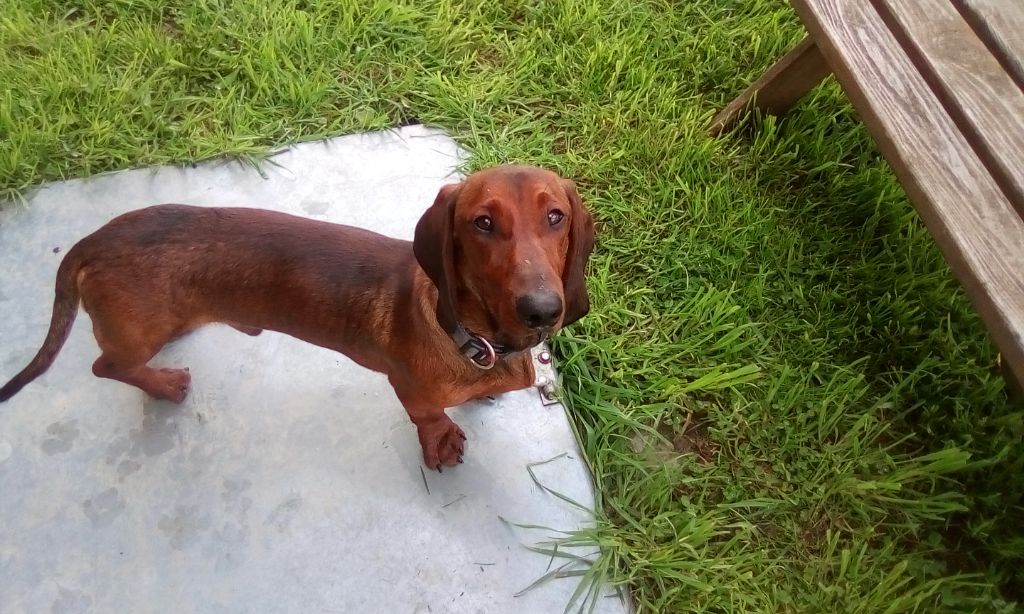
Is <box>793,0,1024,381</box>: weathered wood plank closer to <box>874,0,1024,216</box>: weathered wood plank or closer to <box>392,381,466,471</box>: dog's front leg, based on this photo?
<box>874,0,1024,216</box>: weathered wood plank

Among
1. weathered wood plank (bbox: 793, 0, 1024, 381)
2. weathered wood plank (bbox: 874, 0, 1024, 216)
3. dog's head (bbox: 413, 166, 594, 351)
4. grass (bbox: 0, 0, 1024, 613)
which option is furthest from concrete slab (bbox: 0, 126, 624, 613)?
weathered wood plank (bbox: 874, 0, 1024, 216)

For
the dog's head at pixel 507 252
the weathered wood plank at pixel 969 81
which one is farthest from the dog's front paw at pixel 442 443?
the weathered wood plank at pixel 969 81

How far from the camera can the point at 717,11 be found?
362 centimetres

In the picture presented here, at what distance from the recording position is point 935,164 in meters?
2.07

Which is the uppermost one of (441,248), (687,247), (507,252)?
(507,252)

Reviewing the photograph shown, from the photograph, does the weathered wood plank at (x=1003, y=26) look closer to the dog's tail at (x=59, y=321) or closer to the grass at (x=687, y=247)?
the grass at (x=687, y=247)

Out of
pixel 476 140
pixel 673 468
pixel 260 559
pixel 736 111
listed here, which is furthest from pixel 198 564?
pixel 736 111

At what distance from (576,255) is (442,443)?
927 mm

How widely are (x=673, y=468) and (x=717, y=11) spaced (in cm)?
251

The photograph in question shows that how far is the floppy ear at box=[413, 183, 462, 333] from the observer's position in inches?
70.6

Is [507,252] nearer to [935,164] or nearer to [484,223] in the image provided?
[484,223]

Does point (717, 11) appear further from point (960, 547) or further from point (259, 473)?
point (259, 473)

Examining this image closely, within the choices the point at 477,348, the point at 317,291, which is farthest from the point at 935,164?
the point at 317,291

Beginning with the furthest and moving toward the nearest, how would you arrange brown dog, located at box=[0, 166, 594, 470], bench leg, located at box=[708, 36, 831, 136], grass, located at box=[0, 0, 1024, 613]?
bench leg, located at box=[708, 36, 831, 136]
grass, located at box=[0, 0, 1024, 613]
brown dog, located at box=[0, 166, 594, 470]
